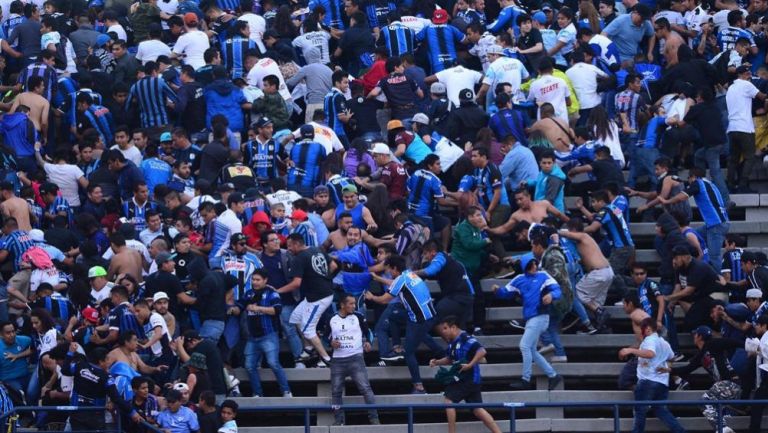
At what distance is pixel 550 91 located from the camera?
87.0ft

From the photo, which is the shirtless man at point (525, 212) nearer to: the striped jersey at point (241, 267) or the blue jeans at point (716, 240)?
the blue jeans at point (716, 240)

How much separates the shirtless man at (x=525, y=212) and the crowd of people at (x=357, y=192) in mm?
26

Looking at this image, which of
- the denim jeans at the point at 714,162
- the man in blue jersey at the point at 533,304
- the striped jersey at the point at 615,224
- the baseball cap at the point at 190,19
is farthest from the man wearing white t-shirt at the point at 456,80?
the man in blue jersey at the point at 533,304

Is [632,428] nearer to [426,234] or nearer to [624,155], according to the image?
[426,234]

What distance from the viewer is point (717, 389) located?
72.7ft

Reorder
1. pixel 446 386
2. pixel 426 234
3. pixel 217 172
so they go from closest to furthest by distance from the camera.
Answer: pixel 446 386, pixel 426 234, pixel 217 172

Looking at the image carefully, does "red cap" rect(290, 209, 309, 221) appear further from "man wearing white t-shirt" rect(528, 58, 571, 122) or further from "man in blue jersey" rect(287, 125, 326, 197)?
"man wearing white t-shirt" rect(528, 58, 571, 122)

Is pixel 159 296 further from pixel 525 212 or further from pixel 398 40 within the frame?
pixel 398 40

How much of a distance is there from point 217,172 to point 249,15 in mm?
4458

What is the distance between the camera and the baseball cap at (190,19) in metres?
28.5

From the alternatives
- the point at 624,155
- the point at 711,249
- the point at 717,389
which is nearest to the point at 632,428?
the point at 717,389

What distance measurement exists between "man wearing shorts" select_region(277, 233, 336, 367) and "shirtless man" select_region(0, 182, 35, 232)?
356 centimetres

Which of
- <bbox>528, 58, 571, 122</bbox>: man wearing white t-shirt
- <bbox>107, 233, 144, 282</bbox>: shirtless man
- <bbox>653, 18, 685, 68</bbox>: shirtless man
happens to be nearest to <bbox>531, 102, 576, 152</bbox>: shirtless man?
<bbox>528, 58, 571, 122</bbox>: man wearing white t-shirt

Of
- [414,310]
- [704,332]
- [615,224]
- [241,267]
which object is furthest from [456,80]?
[704,332]
